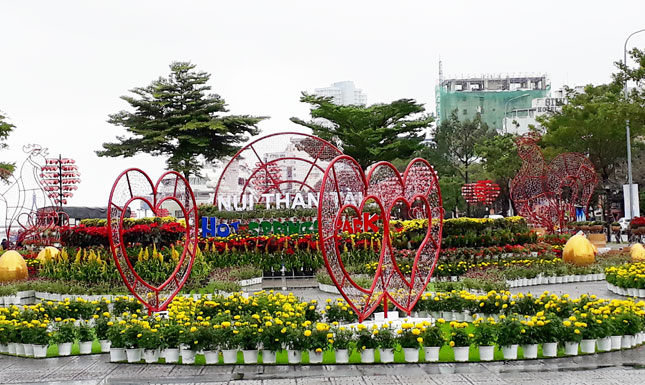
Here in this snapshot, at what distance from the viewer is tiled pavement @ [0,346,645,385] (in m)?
8.01

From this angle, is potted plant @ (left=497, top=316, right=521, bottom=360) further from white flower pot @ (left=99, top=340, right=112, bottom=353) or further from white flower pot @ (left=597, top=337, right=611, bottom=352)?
white flower pot @ (left=99, top=340, right=112, bottom=353)

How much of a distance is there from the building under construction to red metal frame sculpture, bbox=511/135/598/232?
143 feet

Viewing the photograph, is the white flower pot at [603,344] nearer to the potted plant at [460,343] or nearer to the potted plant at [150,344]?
the potted plant at [460,343]

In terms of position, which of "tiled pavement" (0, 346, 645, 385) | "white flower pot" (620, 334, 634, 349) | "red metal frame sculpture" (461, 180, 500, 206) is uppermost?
"red metal frame sculpture" (461, 180, 500, 206)

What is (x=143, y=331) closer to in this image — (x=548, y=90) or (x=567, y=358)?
(x=567, y=358)

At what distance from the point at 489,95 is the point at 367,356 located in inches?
3126

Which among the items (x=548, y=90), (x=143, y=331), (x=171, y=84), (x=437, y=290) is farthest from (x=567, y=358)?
(x=548, y=90)

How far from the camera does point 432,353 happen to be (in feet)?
29.0

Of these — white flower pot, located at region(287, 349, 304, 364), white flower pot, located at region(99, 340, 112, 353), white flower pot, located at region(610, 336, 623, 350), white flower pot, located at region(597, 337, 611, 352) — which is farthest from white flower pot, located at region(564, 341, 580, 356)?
white flower pot, located at region(99, 340, 112, 353)

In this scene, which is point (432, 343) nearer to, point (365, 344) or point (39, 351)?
point (365, 344)

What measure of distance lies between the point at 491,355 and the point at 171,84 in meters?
33.7

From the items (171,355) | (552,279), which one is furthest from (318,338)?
(552,279)

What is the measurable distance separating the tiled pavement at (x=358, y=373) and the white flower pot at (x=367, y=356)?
0.12 meters

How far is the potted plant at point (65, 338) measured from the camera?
967 centimetres
